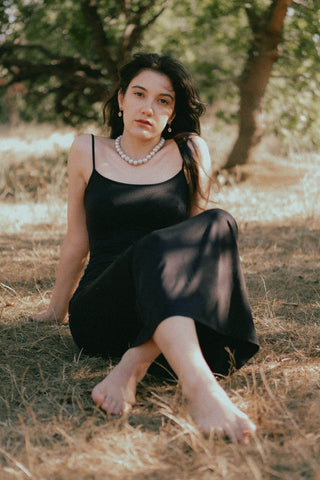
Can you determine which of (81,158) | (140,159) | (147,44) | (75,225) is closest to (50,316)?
(75,225)

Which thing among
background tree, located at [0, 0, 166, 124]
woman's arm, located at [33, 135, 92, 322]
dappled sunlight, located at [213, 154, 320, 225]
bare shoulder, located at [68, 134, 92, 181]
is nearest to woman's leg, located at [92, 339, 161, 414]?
woman's arm, located at [33, 135, 92, 322]

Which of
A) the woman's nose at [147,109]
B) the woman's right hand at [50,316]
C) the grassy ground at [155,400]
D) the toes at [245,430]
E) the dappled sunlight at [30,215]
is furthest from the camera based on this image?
the dappled sunlight at [30,215]

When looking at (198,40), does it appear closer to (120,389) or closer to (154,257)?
(154,257)

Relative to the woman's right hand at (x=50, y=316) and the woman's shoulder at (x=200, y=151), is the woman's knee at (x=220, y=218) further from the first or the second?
the woman's right hand at (x=50, y=316)

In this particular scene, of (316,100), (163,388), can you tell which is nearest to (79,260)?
(163,388)

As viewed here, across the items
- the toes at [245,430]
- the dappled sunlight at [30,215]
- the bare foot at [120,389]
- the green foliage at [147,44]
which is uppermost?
the toes at [245,430]

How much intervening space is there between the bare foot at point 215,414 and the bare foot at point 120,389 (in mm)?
279

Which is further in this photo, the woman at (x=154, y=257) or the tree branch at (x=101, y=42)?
the tree branch at (x=101, y=42)

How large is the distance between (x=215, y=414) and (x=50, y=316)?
Result: 4.84ft

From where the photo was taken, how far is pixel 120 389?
2174mm

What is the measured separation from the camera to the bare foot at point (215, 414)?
Answer: 187 cm

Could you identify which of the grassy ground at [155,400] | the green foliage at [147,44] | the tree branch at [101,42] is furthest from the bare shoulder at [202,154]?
the tree branch at [101,42]

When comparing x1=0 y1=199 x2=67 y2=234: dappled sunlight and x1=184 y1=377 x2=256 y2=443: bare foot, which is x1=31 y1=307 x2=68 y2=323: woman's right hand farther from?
x1=0 y1=199 x2=67 y2=234: dappled sunlight

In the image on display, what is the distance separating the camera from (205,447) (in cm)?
182
